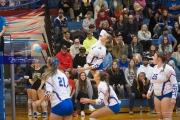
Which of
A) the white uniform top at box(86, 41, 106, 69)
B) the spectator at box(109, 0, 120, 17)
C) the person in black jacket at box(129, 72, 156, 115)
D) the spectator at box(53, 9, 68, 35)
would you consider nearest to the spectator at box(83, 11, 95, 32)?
the spectator at box(53, 9, 68, 35)

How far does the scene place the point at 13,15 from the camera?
17.2 metres

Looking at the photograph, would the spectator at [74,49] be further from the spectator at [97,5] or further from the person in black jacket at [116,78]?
the spectator at [97,5]

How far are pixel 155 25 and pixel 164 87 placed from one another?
8.61 m

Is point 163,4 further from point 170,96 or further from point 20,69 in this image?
point 170,96

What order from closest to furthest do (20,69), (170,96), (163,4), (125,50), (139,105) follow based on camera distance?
(170,96) < (20,69) < (139,105) < (125,50) < (163,4)

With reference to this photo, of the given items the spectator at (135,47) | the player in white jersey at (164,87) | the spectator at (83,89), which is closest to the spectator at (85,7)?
the spectator at (135,47)

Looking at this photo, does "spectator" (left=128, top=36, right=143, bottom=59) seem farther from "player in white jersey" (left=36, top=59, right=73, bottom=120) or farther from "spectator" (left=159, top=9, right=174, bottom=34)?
"player in white jersey" (left=36, top=59, right=73, bottom=120)

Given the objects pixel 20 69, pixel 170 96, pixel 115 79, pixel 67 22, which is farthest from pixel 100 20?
pixel 170 96

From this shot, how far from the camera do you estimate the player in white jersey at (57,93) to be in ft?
33.2

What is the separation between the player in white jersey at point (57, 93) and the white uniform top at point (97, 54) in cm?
329

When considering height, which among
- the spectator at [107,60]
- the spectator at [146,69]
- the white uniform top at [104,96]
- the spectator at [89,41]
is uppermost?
the white uniform top at [104,96]

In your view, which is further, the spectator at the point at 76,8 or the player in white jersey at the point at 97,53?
the spectator at the point at 76,8

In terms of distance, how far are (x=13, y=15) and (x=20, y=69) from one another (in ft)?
11.1

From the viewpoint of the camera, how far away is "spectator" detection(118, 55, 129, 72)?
1706cm
